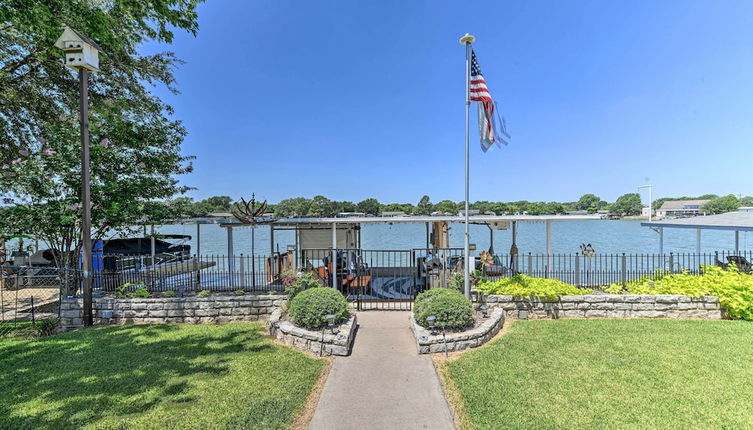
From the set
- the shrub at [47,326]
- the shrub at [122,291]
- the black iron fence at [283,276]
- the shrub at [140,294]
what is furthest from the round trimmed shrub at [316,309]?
the shrub at [47,326]

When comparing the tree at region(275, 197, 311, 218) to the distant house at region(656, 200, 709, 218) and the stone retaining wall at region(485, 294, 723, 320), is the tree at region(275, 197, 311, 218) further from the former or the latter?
the distant house at region(656, 200, 709, 218)

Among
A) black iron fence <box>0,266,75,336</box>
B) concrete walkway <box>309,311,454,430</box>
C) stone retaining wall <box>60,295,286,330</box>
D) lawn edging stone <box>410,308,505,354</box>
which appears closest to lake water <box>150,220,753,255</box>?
black iron fence <box>0,266,75,336</box>

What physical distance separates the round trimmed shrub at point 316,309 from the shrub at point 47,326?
5.04 meters

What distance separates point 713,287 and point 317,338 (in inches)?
309

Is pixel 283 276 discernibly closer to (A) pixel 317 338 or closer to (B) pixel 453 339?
(A) pixel 317 338

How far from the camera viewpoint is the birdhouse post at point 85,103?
5.30 metres

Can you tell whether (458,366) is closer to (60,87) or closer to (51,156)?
A: (51,156)

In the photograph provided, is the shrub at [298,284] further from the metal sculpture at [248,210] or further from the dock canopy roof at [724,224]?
the dock canopy roof at [724,224]

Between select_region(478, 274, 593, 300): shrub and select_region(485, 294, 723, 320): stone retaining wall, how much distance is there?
11 cm

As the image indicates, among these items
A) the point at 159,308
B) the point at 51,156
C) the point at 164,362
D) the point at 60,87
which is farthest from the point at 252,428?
the point at 60,87

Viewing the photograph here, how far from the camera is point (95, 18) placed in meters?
5.91

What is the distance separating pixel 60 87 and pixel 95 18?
383cm

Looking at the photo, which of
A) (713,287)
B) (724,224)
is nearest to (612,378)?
(713,287)

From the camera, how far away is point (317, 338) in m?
4.68
